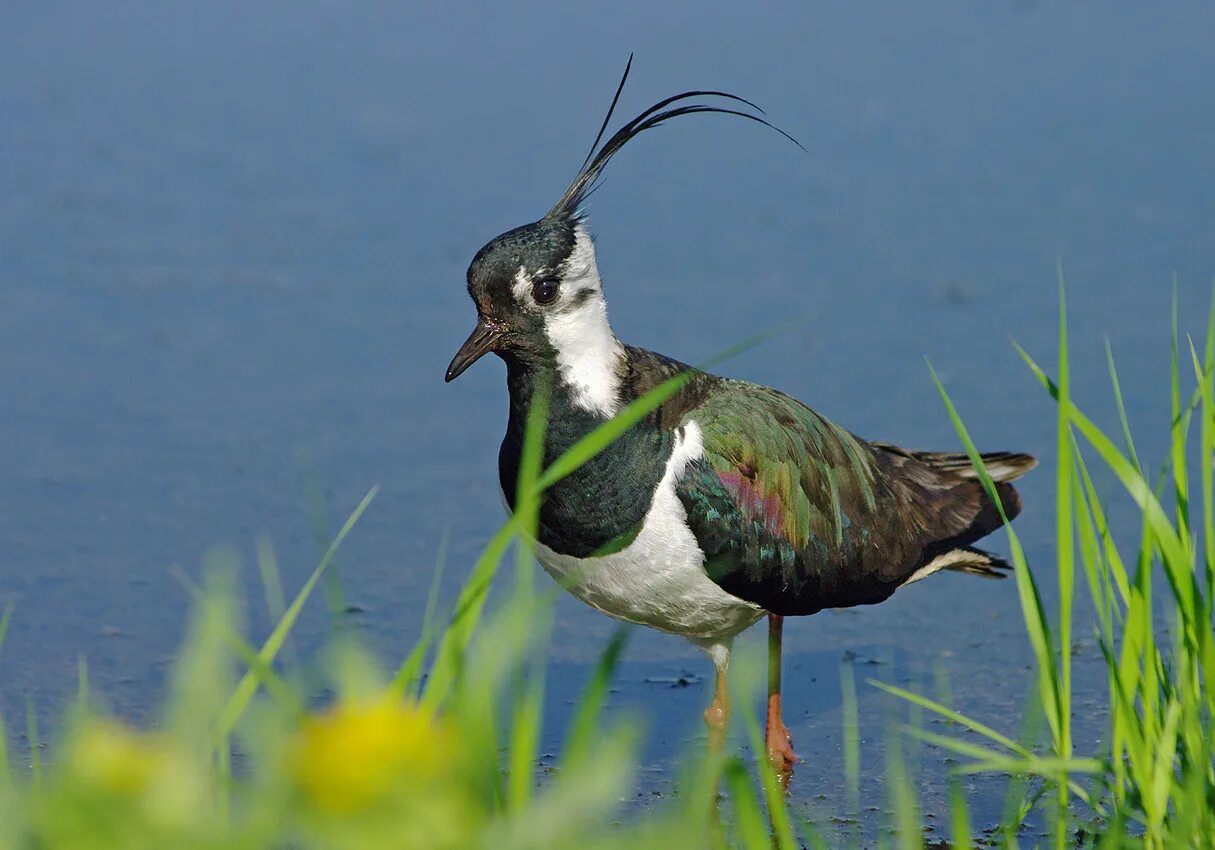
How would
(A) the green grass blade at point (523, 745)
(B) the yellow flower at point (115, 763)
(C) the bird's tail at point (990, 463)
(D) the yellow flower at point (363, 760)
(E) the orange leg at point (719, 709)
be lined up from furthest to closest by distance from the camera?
(C) the bird's tail at point (990, 463), (E) the orange leg at point (719, 709), (A) the green grass blade at point (523, 745), (B) the yellow flower at point (115, 763), (D) the yellow flower at point (363, 760)

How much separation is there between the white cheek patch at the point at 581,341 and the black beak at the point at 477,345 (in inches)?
4.8

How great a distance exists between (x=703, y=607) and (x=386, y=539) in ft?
4.99

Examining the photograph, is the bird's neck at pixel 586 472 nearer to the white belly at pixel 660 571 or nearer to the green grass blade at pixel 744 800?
the white belly at pixel 660 571

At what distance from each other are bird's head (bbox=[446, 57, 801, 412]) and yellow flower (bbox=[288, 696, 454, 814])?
263 cm

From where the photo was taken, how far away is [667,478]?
4.24 meters

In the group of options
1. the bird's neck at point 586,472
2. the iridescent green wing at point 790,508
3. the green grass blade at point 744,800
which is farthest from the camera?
the iridescent green wing at point 790,508

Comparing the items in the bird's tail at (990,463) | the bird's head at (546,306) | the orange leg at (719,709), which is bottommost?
the orange leg at (719,709)

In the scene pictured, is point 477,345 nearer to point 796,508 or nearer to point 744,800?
point 796,508

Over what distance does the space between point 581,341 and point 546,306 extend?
0.39 ft

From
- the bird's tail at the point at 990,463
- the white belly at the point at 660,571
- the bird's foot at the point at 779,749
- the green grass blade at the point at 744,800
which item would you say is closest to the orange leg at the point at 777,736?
the bird's foot at the point at 779,749

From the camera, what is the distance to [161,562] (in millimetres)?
5375

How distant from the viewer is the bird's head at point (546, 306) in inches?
166

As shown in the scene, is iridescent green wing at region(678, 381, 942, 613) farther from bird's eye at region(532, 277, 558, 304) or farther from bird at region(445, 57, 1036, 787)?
bird's eye at region(532, 277, 558, 304)

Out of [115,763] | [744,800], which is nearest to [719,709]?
[744,800]
